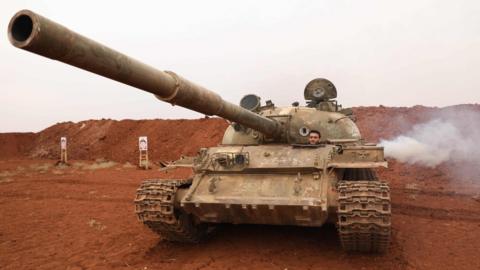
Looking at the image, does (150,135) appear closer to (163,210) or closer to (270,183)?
(163,210)

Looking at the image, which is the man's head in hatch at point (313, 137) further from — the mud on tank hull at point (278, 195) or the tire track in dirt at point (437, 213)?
the tire track in dirt at point (437, 213)

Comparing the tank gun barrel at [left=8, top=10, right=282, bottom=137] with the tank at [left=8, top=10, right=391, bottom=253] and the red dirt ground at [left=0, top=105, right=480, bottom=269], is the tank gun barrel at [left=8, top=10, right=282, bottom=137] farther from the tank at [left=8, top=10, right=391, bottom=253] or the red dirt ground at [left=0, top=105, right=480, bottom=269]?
the red dirt ground at [left=0, top=105, right=480, bottom=269]

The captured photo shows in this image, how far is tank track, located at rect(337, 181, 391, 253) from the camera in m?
5.58

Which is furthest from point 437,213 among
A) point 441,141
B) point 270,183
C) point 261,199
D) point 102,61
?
point 441,141

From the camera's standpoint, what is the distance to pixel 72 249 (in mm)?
7500

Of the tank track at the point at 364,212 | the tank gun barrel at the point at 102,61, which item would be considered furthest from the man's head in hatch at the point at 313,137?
the tank gun barrel at the point at 102,61

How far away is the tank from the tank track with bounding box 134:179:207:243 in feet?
0.05

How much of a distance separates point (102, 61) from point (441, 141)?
70.5ft

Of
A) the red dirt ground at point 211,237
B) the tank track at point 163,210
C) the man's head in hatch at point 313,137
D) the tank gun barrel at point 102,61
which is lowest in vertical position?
the red dirt ground at point 211,237

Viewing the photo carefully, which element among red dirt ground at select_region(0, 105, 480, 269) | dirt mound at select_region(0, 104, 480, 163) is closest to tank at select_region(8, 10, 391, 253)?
red dirt ground at select_region(0, 105, 480, 269)

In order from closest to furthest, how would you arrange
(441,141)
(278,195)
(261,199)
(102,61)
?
(102,61) < (261,199) < (278,195) < (441,141)

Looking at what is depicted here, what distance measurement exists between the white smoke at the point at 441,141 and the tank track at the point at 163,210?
14.1m

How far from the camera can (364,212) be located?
5578 mm

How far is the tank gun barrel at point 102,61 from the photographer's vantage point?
286cm
